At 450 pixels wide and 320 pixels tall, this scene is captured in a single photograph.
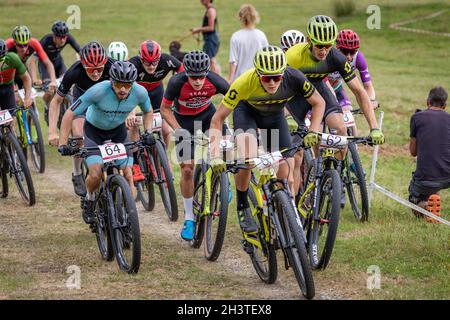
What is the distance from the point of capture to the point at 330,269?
8.90 m

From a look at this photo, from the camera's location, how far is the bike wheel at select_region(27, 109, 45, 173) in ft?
46.6

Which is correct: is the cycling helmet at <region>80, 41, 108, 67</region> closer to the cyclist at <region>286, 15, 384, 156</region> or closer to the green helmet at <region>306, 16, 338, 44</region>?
the cyclist at <region>286, 15, 384, 156</region>

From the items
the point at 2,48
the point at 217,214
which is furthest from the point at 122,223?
the point at 2,48

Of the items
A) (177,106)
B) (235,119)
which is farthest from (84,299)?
(177,106)

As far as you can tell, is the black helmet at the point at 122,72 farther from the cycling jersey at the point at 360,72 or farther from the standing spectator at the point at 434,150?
the standing spectator at the point at 434,150

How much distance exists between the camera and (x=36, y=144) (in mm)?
14695

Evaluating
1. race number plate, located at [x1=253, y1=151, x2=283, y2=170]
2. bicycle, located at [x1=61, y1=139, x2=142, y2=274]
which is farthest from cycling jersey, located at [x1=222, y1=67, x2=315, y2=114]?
bicycle, located at [x1=61, y1=139, x2=142, y2=274]

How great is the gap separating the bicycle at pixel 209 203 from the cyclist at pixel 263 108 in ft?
0.87

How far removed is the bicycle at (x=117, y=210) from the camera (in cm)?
861

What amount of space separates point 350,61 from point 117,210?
13.5 ft

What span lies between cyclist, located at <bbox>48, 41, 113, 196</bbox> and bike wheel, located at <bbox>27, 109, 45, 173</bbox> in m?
2.13

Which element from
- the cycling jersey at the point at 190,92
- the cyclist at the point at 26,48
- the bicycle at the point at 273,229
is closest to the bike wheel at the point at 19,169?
the cycling jersey at the point at 190,92
